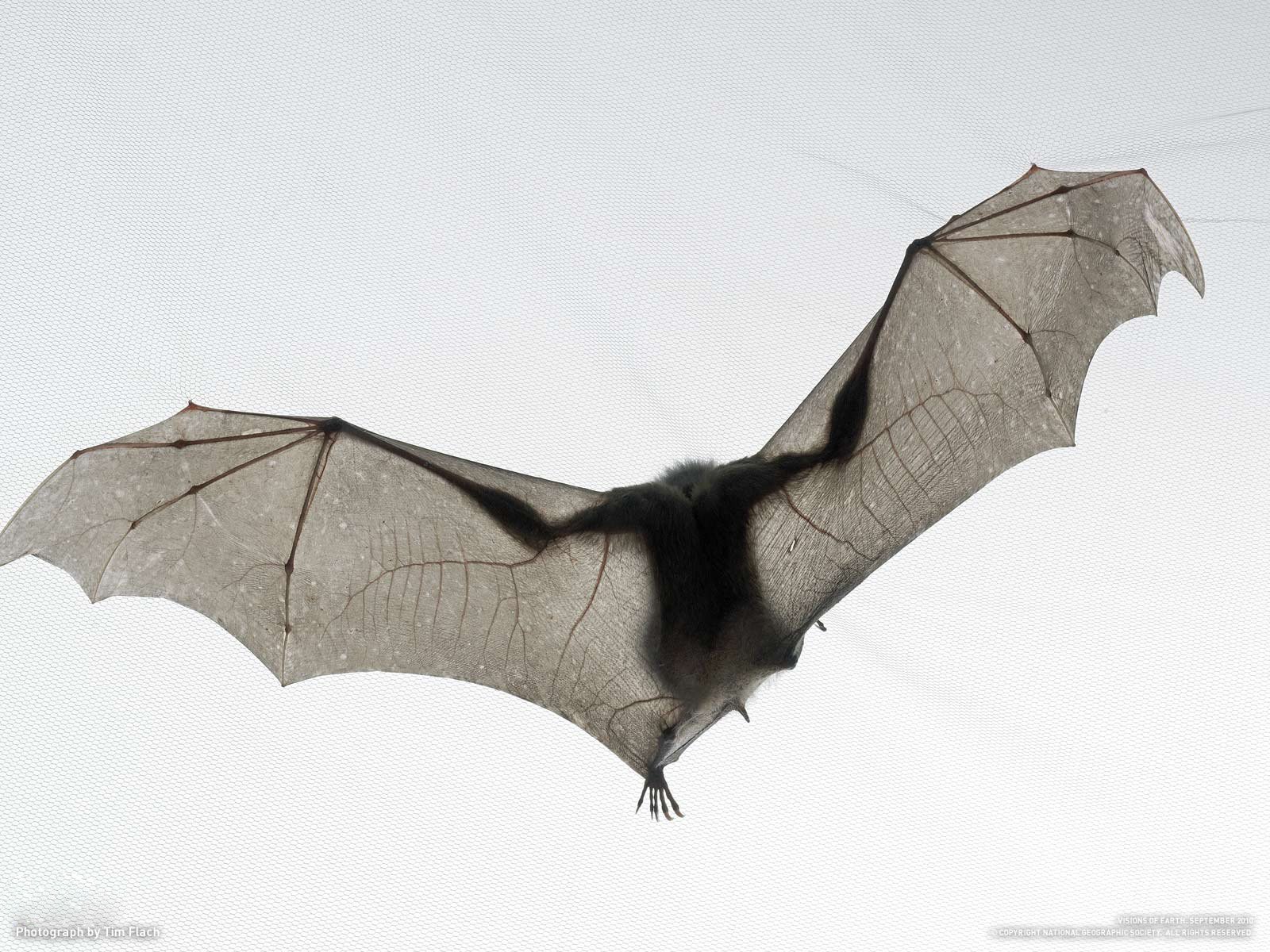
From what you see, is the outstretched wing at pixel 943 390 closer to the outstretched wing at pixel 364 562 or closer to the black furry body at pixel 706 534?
the black furry body at pixel 706 534

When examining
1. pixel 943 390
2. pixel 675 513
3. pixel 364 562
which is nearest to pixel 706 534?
pixel 675 513

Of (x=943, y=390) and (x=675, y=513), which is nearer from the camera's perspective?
(x=675, y=513)

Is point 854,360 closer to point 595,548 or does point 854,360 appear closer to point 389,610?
point 595,548

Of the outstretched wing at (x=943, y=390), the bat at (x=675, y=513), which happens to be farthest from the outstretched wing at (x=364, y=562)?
the outstretched wing at (x=943, y=390)

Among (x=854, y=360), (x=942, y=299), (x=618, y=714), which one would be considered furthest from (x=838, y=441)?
(x=618, y=714)

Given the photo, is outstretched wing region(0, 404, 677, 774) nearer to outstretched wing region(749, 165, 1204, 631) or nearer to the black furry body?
the black furry body

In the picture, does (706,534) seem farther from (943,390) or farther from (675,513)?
(943,390)
